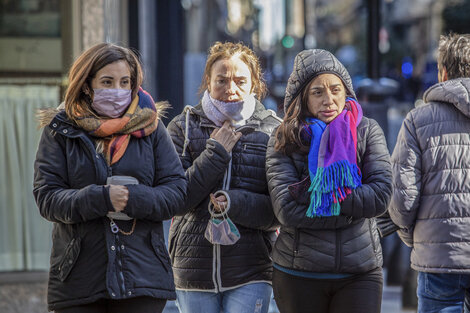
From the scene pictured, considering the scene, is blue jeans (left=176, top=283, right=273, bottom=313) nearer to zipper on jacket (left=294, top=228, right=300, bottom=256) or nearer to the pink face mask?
zipper on jacket (left=294, top=228, right=300, bottom=256)

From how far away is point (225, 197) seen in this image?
414cm

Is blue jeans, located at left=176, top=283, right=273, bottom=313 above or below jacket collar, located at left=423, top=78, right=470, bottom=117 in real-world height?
below

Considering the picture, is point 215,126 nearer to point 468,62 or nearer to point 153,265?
point 153,265

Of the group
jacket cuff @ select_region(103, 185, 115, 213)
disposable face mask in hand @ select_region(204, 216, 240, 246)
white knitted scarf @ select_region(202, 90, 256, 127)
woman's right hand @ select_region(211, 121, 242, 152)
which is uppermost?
white knitted scarf @ select_region(202, 90, 256, 127)

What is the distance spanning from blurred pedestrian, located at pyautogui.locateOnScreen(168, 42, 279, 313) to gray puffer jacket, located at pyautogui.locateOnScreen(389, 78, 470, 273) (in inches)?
28.4

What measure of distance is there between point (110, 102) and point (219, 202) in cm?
78

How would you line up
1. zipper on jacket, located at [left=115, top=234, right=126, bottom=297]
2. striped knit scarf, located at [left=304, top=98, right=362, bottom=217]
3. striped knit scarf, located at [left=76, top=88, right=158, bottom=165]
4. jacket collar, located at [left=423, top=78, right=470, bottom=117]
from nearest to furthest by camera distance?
1. zipper on jacket, located at [left=115, top=234, right=126, bottom=297]
2. striped knit scarf, located at [left=76, top=88, right=158, bottom=165]
3. striped knit scarf, located at [left=304, top=98, right=362, bottom=217]
4. jacket collar, located at [left=423, top=78, right=470, bottom=117]

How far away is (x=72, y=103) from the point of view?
12.3ft

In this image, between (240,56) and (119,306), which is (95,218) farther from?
(240,56)

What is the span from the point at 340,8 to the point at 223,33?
31.2 metres

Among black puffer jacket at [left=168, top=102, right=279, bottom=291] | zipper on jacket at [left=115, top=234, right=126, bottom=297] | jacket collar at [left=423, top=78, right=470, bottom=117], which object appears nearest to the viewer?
zipper on jacket at [left=115, top=234, right=126, bottom=297]

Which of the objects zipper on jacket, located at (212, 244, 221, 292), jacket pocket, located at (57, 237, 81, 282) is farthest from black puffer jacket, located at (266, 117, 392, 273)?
jacket pocket, located at (57, 237, 81, 282)

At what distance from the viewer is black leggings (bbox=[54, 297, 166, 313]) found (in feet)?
11.8

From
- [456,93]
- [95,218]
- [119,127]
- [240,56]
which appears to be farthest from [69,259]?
[456,93]
